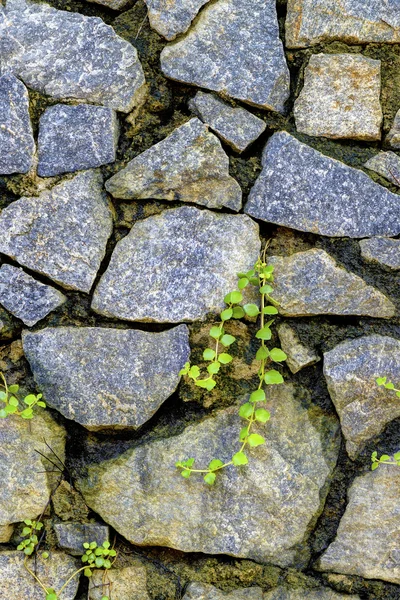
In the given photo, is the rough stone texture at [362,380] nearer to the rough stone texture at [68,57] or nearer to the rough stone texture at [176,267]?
the rough stone texture at [176,267]

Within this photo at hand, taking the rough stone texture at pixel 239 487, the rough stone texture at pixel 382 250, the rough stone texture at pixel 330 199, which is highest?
the rough stone texture at pixel 330 199

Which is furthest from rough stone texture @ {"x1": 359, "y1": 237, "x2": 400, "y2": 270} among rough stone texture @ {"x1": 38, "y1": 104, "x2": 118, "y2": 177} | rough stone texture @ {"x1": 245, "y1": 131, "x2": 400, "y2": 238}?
rough stone texture @ {"x1": 38, "y1": 104, "x2": 118, "y2": 177}

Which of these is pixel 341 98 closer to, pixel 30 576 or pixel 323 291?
pixel 323 291

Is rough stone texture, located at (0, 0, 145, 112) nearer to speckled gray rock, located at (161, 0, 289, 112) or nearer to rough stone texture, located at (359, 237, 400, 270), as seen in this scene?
speckled gray rock, located at (161, 0, 289, 112)

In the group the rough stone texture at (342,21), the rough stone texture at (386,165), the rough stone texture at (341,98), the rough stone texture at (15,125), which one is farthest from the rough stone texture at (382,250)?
the rough stone texture at (15,125)

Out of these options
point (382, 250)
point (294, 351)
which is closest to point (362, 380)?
point (294, 351)

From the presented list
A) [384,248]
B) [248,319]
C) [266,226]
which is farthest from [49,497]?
[384,248]
